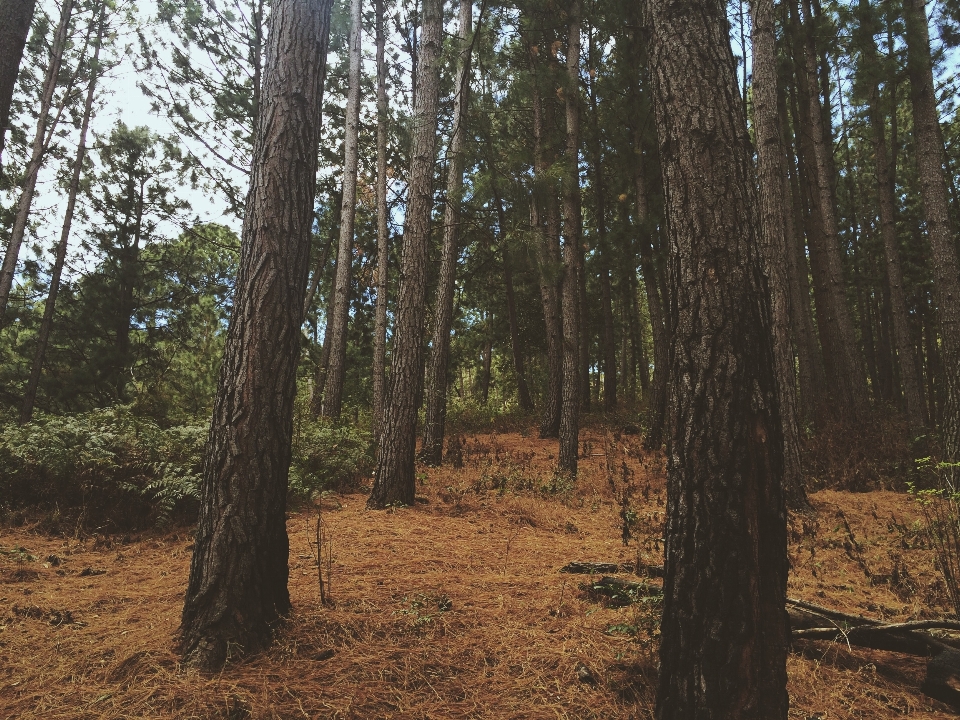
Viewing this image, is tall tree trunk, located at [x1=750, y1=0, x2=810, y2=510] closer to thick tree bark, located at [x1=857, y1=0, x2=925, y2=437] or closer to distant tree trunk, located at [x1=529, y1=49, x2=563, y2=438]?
distant tree trunk, located at [x1=529, y1=49, x2=563, y2=438]

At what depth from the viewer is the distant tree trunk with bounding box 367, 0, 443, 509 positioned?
6.50m

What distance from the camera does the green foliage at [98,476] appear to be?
5.79 m

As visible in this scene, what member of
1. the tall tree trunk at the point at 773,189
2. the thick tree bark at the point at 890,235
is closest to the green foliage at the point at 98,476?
the tall tree trunk at the point at 773,189

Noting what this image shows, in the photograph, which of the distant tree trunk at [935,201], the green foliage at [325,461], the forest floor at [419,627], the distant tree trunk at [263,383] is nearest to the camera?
the forest floor at [419,627]

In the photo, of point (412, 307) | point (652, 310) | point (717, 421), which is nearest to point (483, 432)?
point (652, 310)

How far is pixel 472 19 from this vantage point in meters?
9.41

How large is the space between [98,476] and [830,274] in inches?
526

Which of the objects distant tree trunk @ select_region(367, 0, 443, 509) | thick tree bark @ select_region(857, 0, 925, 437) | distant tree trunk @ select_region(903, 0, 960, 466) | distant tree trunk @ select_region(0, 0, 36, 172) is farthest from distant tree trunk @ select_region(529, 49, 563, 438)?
distant tree trunk @ select_region(0, 0, 36, 172)

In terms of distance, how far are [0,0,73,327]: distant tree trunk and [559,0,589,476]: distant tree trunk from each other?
40.5ft

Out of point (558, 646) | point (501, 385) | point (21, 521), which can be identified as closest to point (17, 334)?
point (21, 521)

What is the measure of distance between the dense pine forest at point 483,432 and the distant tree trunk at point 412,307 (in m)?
0.04

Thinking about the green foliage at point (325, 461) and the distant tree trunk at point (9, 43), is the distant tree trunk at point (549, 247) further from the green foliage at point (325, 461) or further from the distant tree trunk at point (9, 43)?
the distant tree trunk at point (9, 43)

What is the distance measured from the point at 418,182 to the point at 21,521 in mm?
5996

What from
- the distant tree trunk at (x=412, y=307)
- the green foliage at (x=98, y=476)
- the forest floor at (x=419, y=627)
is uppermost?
the distant tree trunk at (x=412, y=307)
